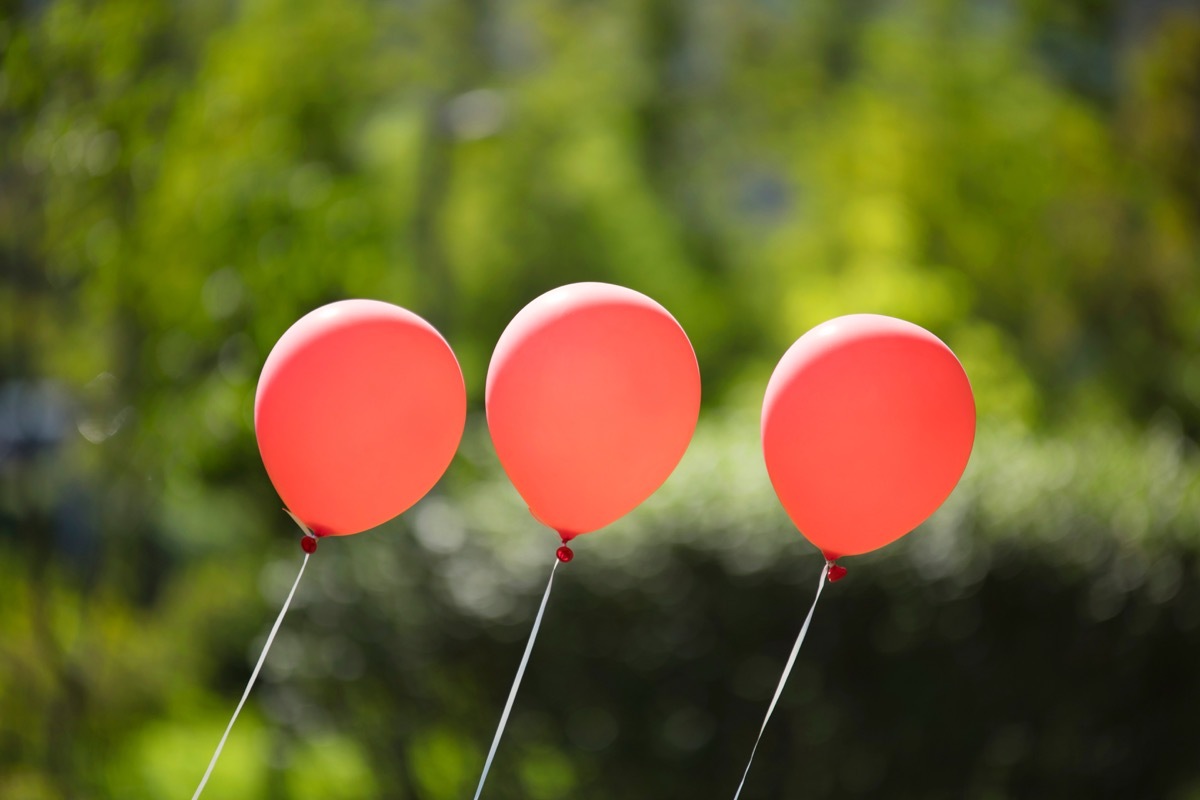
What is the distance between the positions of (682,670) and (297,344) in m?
1.72

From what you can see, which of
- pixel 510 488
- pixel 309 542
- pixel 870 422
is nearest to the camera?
pixel 870 422

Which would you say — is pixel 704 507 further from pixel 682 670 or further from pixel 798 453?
pixel 798 453

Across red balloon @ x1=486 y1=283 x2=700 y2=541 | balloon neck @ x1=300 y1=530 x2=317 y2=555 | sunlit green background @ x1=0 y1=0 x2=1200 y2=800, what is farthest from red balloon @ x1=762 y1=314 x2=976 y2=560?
sunlit green background @ x1=0 y1=0 x2=1200 y2=800

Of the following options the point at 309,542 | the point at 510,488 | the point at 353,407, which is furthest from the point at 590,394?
the point at 510,488

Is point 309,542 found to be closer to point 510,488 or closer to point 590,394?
point 590,394

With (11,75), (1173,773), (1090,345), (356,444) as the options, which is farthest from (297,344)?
(1090,345)

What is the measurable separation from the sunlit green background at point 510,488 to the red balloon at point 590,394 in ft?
4.56

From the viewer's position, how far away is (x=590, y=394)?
1720 mm

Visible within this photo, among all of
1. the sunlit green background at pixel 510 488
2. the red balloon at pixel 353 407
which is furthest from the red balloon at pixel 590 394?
the sunlit green background at pixel 510 488

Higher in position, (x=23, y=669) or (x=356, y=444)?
(x=23, y=669)

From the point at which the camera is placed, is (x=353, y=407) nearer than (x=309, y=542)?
Yes

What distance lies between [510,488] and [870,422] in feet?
6.74

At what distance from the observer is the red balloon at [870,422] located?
1675mm

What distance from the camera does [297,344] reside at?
178 centimetres
